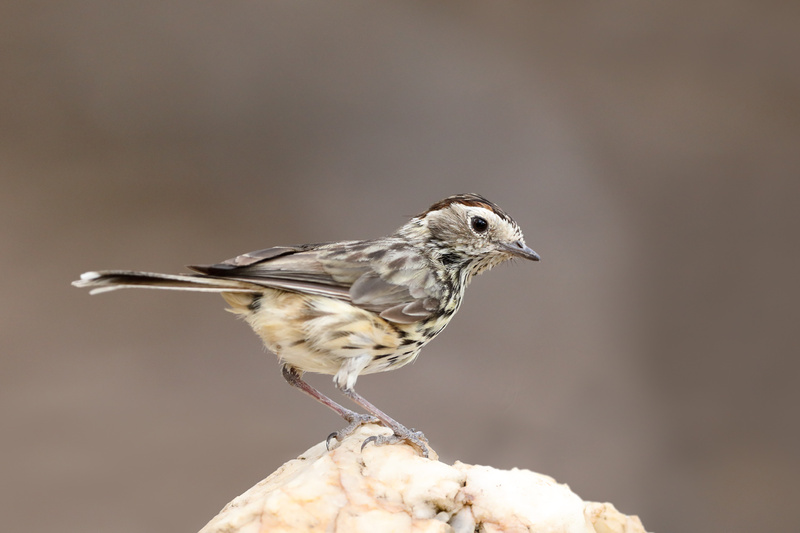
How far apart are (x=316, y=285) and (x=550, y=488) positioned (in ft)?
3.33

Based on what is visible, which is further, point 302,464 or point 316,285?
point 302,464

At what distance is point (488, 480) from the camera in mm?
2230

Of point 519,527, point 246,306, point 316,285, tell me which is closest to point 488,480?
point 519,527

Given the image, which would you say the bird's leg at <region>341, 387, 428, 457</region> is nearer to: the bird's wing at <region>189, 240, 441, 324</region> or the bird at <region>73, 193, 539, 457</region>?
the bird at <region>73, 193, 539, 457</region>

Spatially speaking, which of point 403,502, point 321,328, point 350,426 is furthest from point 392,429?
point 321,328

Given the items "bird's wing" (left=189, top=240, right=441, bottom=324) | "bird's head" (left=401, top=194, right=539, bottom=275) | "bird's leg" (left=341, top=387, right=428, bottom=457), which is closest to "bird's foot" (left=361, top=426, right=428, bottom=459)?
"bird's leg" (left=341, top=387, right=428, bottom=457)

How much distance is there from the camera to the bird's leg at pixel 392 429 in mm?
2328

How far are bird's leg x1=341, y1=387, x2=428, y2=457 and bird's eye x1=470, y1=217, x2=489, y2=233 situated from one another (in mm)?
746

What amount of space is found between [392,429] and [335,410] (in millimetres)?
338

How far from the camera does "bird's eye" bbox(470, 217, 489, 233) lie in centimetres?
259

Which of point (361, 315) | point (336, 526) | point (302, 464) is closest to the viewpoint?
point (336, 526)

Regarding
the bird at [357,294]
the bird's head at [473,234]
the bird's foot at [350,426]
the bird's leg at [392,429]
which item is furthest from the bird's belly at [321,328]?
the bird's head at [473,234]

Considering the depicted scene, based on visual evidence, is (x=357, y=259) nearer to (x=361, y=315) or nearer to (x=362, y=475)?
(x=361, y=315)

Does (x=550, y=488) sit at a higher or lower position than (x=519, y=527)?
higher
